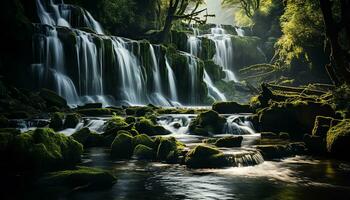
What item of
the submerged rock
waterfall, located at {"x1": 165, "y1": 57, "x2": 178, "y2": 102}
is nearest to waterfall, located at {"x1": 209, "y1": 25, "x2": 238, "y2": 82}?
waterfall, located at {"x1": 165, "y1": 57, "x2": 178, "y2": 102}

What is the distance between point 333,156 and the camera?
1530cm

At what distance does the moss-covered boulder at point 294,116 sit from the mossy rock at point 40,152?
41.0 feet

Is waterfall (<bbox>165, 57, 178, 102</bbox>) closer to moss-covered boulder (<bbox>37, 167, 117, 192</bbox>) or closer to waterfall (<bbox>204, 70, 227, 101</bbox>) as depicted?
waterfall (<bbox>204, 70, 227, 101</bbox>)

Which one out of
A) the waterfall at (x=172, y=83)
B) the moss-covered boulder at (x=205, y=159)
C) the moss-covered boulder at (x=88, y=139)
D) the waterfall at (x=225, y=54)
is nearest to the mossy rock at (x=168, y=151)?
the moss-covered boulder at (x=205, y=159)

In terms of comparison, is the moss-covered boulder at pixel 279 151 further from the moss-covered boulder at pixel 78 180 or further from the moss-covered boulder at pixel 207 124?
the moss-covered boulder at pixel 78 180

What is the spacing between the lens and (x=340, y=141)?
47.6ft

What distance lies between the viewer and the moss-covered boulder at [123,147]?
15094 mm

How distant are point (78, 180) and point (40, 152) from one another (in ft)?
7.25

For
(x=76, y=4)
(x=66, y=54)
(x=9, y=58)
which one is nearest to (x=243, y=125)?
(x=66, y=54)

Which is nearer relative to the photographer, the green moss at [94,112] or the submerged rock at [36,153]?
the submerged rock at [36,153]

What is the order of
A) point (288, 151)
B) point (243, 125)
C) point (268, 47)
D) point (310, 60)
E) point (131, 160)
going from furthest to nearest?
point (268, 47), point (310, 60), point (243, 125), point (288, 151), point (131, 160)

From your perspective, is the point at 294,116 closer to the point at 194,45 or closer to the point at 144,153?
the point at 144,153

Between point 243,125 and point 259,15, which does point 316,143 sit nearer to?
point 243,125

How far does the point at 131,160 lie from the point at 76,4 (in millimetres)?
34306
